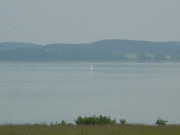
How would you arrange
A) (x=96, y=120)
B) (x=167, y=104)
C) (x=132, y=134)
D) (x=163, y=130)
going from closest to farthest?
(x=132, y=134) → (x=163, y=130) → (x=96, y=120) → (x=167, y=104)

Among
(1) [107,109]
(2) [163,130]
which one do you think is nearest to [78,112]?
(1) [107,109]

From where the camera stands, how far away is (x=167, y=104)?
4894 centimetres

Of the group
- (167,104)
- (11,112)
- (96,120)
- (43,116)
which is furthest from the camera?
(167,104)

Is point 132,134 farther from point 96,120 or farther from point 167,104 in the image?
point 167,104

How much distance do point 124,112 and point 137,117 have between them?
12.4 feet

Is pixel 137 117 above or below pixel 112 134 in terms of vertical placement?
below

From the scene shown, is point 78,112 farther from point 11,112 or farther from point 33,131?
point 33,131

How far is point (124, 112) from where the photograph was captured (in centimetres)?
4109

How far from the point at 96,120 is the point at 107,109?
2744 centimetres

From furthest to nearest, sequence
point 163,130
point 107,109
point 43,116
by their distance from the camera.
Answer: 1. point 107,109
2. point 43,116
3. point 163,130

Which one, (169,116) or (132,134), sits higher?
(132,134)

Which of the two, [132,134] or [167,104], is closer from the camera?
[132,134]

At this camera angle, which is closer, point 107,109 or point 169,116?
point 169,116

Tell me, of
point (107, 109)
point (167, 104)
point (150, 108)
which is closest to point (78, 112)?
point (107, 109)
